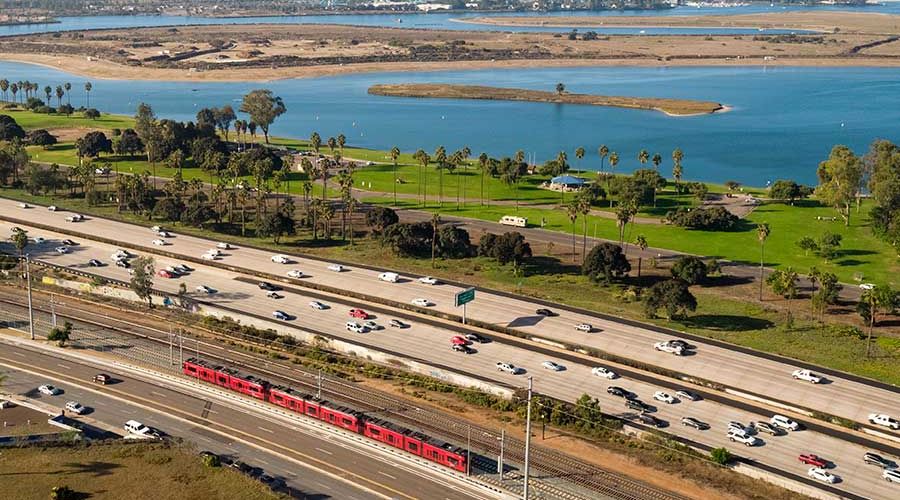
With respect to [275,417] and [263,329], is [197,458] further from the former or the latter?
[263,329]

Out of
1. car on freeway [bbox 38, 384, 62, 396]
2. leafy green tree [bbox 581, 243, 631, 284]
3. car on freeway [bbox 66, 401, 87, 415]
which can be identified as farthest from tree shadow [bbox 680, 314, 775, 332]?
A: car on freeway [bbox 38, 384, 62, 396]

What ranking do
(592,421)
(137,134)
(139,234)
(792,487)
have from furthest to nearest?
(137,134), (139,234), (592,421), (792,487)

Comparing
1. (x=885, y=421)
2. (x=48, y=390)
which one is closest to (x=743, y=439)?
(x=885, y=421)

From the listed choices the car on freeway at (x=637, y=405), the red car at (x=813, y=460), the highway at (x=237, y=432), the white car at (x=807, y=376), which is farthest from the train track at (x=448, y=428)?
the white car at (x=807, y=376)

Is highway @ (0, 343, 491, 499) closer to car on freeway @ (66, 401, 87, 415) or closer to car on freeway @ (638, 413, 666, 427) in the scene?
car on freeway @ (66, 401, 87, 415)

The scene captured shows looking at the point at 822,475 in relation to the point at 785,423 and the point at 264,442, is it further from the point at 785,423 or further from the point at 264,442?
the point at 264,442

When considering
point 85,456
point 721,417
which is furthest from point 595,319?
point 85,456
